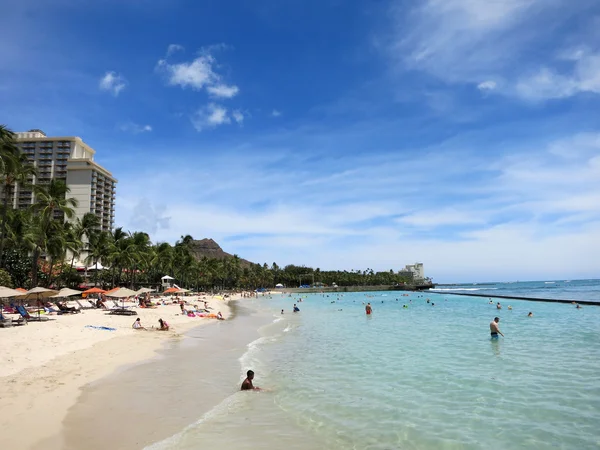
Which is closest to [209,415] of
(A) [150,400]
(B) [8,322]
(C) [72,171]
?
(A) [150,400]

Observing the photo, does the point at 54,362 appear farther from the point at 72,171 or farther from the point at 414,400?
the point at 72,171

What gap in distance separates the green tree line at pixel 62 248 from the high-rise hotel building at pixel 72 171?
9142 mm

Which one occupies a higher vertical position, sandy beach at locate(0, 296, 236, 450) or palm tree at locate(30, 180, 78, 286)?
palm tree at locate(30, 180, 78, 286)

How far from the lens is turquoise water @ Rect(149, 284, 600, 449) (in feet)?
25.9

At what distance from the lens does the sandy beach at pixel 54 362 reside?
7700 mm

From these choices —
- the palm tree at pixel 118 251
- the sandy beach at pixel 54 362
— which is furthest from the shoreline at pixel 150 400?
the palm tree at pixel 118 251

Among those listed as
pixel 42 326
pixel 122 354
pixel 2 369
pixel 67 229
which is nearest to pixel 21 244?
pixel 67 229

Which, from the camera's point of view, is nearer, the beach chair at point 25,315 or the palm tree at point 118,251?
the beach chair at point 25,315

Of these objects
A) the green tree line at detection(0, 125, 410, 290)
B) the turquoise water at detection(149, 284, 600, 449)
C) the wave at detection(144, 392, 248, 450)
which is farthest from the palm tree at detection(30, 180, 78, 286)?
the wave at detection(144, 392, 248, 450)

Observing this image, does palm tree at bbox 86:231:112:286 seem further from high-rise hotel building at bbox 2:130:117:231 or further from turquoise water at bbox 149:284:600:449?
high-rise hotel building at bbox 2:130:117:231

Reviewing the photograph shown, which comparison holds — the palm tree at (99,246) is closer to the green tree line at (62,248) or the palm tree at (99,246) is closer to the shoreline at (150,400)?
the green tree line at (62,248)

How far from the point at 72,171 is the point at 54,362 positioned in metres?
110

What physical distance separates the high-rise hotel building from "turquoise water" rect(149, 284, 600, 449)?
106 meters

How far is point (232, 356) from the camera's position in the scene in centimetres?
1686
